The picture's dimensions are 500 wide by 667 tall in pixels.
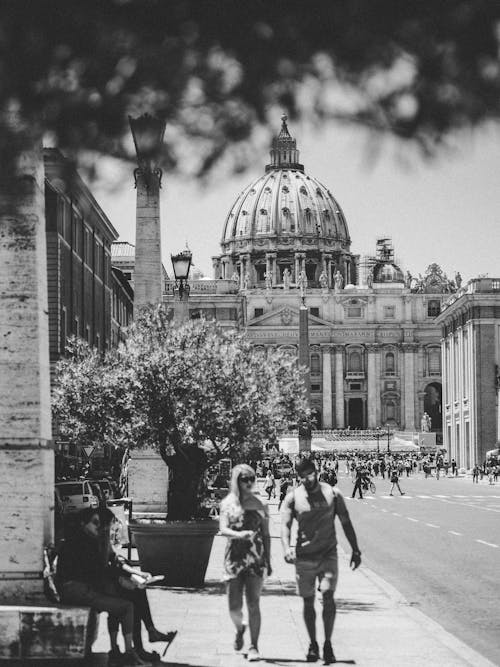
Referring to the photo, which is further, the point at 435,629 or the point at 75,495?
the point at 75,495

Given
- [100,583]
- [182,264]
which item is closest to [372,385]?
[182,264]

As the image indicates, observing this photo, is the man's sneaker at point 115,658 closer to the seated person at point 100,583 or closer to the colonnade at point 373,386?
the seated person at point 100,583

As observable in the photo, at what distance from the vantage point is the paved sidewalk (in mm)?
9727

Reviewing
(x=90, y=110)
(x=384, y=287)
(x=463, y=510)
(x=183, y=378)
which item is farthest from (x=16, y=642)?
(x=384, y=287)

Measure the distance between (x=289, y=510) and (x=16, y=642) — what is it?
2421 mm

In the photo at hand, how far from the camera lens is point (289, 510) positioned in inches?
401

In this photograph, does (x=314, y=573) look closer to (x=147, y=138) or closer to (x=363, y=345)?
(x=147, y=138)

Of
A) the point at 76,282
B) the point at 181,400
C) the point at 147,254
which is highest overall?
the point at 76,282

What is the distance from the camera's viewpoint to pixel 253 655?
9445mm

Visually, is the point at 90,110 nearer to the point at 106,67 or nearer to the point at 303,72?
the point at 106,67

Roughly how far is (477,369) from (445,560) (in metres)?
81.4

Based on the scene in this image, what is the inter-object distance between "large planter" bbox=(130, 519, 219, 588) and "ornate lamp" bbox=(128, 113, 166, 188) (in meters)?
10.1

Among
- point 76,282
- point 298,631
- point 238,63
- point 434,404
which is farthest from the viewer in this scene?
point 434,404

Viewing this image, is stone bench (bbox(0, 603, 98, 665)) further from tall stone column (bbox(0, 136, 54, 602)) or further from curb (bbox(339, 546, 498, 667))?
curb (bbox(339, 546, 498, 667))
